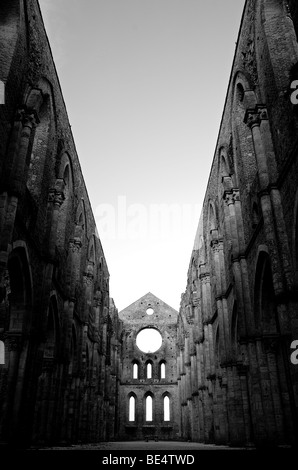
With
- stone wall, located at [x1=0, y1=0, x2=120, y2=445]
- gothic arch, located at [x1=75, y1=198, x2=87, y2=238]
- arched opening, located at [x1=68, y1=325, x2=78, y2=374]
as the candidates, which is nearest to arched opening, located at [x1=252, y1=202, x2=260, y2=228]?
stone wall, located at [x1=0, y1=0, x2=120, y2=445]

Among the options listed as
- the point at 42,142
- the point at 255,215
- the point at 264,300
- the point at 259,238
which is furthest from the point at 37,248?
the point at 264,300

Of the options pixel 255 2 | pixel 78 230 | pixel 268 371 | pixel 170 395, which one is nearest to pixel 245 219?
pixel 268 371

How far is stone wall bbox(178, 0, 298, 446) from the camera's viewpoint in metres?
10.4

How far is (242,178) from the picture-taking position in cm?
1597

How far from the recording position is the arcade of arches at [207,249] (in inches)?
428

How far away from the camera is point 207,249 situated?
2356 centimetres

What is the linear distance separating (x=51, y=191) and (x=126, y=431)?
28781 millimetres

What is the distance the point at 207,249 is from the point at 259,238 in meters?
10.4

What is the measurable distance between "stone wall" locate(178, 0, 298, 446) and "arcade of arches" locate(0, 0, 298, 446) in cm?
4

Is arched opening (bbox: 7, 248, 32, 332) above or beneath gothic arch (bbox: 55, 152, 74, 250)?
beneath

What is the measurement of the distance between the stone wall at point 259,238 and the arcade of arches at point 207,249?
0.04 m

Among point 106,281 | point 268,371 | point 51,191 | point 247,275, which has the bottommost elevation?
point 268,371

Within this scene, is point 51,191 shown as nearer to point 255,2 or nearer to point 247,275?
point 247,275

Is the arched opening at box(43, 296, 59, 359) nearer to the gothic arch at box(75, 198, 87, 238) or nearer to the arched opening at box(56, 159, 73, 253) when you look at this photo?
the arched opening at box(56, 159, 73, 253)
